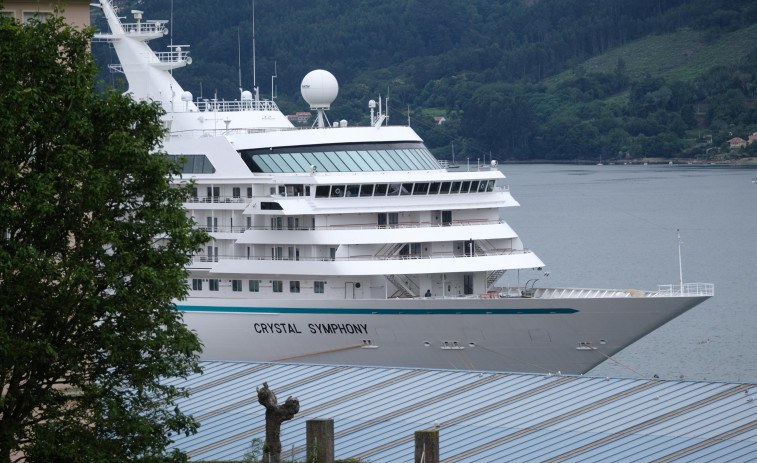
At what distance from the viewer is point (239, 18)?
577ft

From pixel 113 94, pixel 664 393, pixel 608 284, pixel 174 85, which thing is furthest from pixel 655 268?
pixel 113 94

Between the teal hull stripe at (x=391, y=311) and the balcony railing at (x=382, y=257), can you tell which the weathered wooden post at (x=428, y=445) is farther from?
the balcony railing at (x=382, y=257)

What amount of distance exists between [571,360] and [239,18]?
472ft

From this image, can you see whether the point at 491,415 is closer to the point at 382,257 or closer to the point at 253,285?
the point at 382,257

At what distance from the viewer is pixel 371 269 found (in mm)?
36312

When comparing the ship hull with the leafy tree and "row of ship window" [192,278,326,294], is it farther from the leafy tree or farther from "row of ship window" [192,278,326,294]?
the leafy tree

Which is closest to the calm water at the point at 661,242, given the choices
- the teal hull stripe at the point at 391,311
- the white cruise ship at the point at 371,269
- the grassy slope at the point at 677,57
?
the white cruise ship at the point at 371,269

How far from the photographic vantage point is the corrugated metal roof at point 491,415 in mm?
21359

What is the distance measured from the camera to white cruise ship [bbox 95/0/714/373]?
3609cm

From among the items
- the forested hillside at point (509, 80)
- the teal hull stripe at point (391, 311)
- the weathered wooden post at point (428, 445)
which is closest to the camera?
the weathered wooden post at point (428, 445)

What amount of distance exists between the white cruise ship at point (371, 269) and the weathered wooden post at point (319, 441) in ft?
49.6

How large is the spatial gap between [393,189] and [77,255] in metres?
19.9

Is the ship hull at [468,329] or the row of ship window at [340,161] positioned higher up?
the row of ship window at [340,161]

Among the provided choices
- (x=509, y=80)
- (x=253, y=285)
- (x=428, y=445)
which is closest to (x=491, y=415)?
(x=428, y=445)
